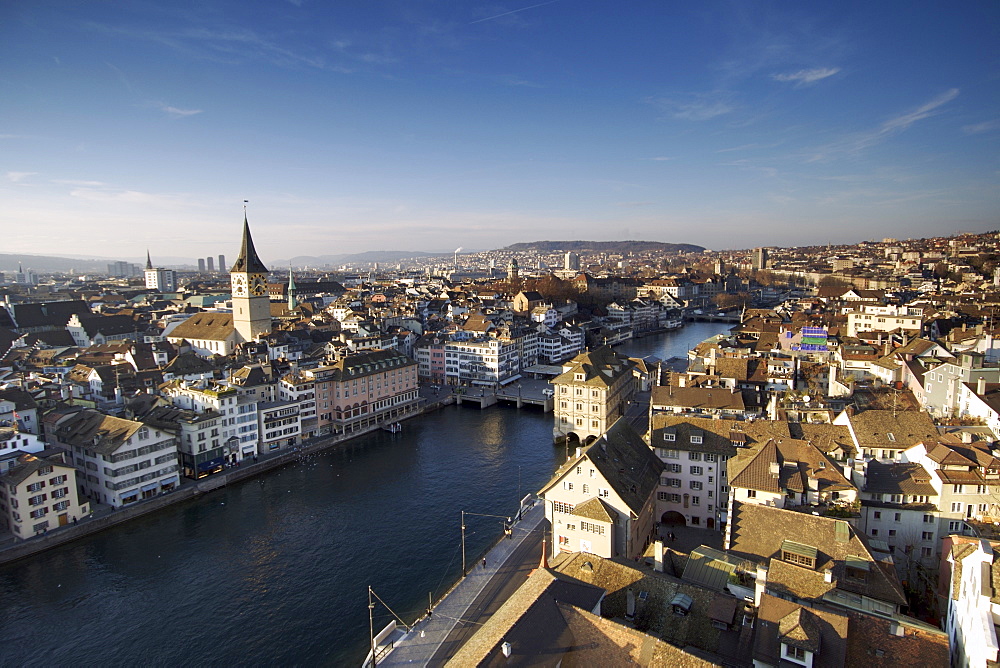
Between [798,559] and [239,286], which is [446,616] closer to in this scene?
[798,559]

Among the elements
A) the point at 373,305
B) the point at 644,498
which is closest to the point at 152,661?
the point at 644,498

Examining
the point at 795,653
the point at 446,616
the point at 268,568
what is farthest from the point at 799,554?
the point at 268,568

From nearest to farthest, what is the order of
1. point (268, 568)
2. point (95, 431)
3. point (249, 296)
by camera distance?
point (268, 568) → point (95, 431) → point (249, 296)

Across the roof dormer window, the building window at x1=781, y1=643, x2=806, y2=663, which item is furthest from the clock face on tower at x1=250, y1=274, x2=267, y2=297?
the building window at x1=781, y1=643, x2=806, y2=663

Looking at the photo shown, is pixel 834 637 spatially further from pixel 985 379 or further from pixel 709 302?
pixel 709 302

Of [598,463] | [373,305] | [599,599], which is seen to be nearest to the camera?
[599,599]

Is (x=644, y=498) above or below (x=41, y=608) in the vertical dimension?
above
